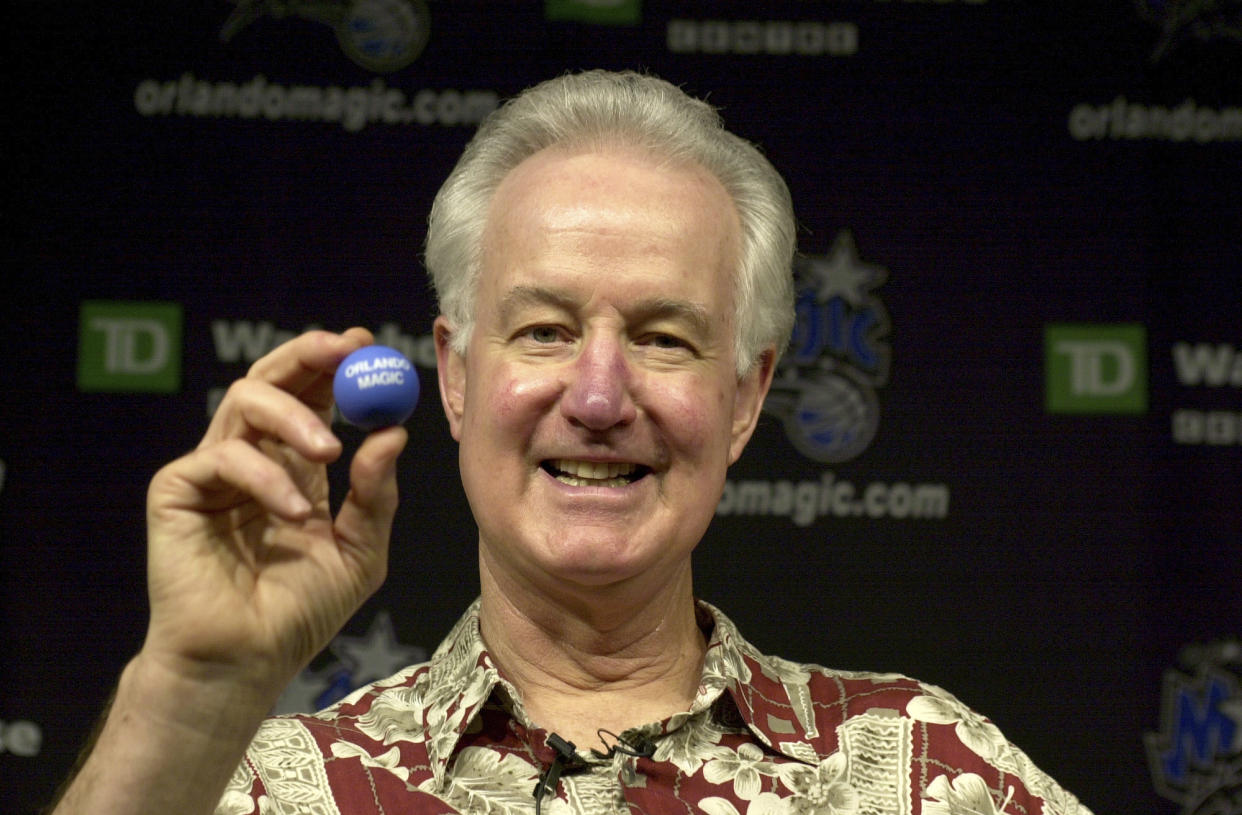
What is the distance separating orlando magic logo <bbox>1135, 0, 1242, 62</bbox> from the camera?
3.08 metres

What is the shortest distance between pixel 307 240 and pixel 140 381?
441 mm

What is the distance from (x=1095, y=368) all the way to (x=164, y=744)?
7.20ft

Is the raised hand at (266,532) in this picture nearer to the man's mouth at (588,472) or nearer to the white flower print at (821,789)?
the man's mouth at (588,472)

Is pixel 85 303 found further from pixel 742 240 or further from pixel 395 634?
pixel 742 240

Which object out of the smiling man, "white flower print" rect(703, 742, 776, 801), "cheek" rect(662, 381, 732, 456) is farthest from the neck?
"cheek" rect(662, 381, 732, 456)

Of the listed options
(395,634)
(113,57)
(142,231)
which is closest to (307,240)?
(142,231)

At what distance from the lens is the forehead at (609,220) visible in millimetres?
1899

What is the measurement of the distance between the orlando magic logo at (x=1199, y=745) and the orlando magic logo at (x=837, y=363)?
2.71 ft

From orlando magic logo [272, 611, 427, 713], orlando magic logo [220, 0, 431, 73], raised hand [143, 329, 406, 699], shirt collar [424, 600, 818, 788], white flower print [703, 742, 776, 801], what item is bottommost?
orlando magic logo [272, 611, 427, 713]

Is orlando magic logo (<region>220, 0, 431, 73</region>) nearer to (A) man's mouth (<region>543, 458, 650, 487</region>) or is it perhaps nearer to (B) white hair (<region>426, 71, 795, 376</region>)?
(B) white hair (<region>426, 71, 795, 376</region>)

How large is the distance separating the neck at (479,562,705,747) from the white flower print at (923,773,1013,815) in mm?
356

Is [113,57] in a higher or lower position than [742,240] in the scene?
higher

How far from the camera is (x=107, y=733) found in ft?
4.65

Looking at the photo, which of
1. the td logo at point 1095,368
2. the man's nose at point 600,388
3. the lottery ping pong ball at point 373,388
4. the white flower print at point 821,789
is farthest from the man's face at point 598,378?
the td logo at point 1095,368
